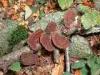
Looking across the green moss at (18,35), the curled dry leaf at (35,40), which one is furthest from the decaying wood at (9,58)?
the green moss at (18,35)

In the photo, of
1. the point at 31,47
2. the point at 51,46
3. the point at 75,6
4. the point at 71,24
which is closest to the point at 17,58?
the point at 31,47

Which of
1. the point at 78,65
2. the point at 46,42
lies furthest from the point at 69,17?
the point at 78,65

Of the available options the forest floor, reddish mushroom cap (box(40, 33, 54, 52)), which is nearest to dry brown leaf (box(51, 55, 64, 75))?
the forest floor

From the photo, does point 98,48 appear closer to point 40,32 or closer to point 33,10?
point 40,32

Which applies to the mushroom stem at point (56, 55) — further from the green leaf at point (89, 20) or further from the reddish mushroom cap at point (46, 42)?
the green leaf at point (89, 20)

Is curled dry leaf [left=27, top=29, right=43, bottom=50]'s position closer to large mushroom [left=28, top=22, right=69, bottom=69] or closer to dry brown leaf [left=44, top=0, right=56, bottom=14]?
large mushroom [left=28, top=22, right=69, bottom=69]

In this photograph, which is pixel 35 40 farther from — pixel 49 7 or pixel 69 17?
pixel 49 7
